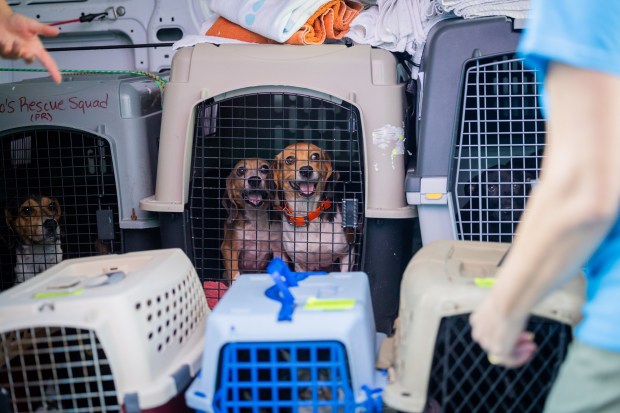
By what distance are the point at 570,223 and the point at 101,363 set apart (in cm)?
100

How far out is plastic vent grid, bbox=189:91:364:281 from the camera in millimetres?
2104

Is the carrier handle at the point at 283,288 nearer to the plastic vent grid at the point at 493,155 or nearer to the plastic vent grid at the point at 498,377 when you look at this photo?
the plastic vent grid at the point at 498,377

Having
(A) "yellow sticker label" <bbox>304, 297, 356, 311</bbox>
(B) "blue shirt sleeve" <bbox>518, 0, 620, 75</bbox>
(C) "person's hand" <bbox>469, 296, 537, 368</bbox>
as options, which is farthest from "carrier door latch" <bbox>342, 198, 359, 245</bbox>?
(B) "blue shirt sleeve" <bbox>518, 0, 620, 75</bbox>

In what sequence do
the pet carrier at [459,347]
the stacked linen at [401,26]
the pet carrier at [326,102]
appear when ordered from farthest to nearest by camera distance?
the stacked linen at [401,26]
the pet carrier at [326,102]
the pet carrier at [459,347]

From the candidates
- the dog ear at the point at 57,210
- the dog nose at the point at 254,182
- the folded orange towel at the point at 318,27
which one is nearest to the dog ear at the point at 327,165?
the dog nose at the point at 254,182

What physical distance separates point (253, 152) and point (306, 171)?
588 millimetres

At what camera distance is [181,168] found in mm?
2055

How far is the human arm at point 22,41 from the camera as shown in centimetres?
129

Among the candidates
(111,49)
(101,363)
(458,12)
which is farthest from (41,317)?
(111,49)

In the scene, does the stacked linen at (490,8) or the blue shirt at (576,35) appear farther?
the stacked linen at (490,8)

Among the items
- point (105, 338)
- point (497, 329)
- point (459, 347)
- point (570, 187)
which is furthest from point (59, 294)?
point (570, 187)

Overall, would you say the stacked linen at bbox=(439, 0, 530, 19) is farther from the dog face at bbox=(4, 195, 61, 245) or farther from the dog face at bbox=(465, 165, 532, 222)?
the dog face at bbox=(4, 195, 61, 245)

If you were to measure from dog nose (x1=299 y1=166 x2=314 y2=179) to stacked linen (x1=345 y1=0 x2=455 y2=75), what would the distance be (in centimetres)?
42

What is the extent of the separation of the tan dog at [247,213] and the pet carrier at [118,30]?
0.53m
